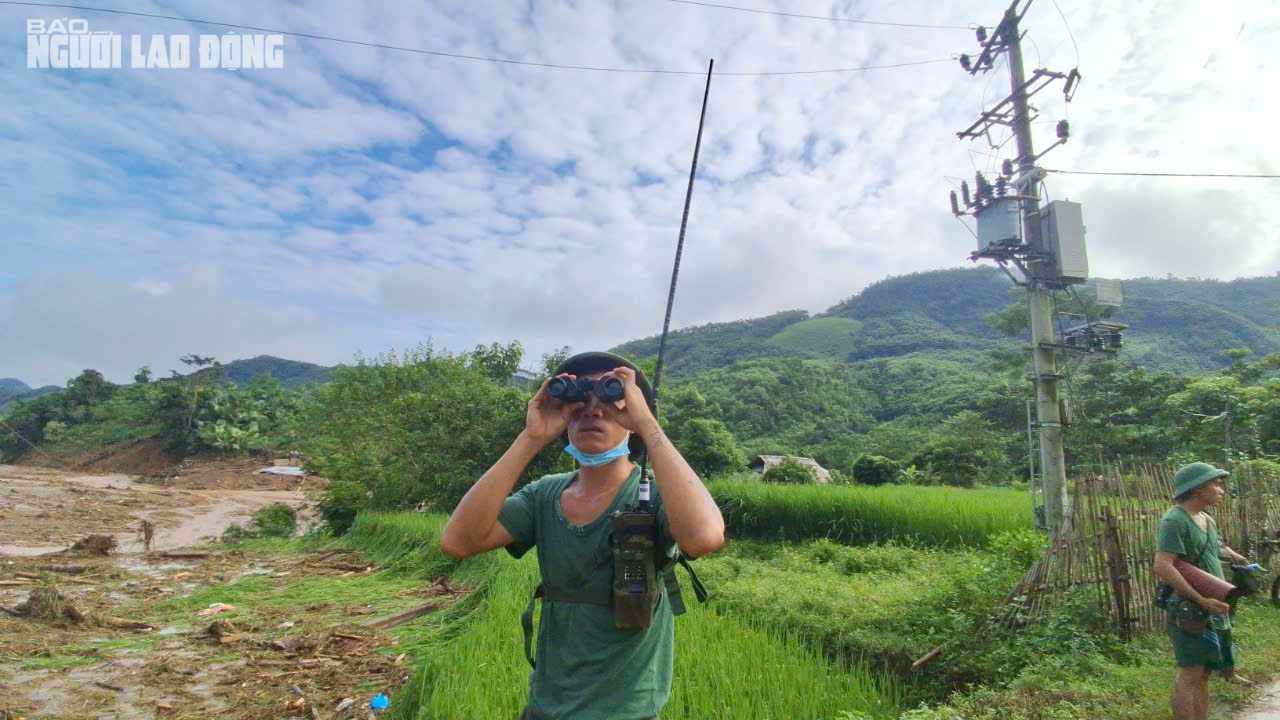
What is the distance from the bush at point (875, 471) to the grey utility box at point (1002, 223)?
16.7m

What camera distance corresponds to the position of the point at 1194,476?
Result: 12.6 ft

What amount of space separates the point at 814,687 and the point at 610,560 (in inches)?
134

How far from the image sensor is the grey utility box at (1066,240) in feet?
36.4

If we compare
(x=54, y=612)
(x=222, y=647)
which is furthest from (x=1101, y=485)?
(x=54, y=612)

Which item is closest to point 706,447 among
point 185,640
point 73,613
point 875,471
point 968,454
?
point 875,471

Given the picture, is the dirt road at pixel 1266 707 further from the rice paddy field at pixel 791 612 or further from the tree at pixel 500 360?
the tree at pixel 500 360

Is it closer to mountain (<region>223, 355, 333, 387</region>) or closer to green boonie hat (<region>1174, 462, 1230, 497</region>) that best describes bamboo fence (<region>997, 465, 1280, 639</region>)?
green boonie hat (<region>1174, 462, 1230, 497</region>)

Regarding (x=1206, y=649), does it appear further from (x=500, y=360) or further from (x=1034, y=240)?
(x=500, y=360)

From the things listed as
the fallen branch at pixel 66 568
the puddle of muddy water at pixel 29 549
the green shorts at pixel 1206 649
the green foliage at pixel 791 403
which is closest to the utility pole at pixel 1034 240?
the green shorts at pixel 1206 649

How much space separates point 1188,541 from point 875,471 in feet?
79.1

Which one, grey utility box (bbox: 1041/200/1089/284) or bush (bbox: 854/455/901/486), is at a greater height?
grey utility box (bbox: 1041/200/1089/284)

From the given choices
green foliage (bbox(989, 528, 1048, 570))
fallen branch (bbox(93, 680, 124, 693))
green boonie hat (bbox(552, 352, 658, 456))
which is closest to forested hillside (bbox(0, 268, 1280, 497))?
green foliage (bbox(989, 528, 1048, 570))

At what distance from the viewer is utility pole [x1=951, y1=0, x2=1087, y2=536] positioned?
11.0 meters

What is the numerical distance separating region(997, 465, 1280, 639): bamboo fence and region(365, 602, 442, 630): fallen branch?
5.91 meters
